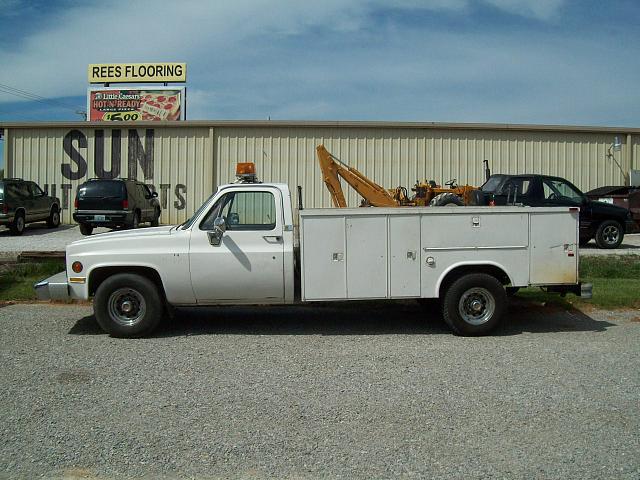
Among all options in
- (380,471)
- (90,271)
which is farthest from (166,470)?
(90,271)

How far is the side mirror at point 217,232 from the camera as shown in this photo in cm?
772

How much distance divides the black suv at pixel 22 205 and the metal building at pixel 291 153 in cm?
186

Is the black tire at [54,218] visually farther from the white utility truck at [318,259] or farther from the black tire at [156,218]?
the white utility truck at [318,259]

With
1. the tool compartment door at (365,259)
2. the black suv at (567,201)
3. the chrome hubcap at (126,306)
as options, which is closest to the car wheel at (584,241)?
the black suv at (567,201)

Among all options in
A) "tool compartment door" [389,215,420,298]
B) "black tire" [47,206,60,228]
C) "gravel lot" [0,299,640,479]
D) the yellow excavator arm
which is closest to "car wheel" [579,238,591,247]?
the yellow excavator arm

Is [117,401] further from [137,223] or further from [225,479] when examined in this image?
[137,223]

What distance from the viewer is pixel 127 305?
798 cm

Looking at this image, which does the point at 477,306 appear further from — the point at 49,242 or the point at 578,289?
the point at 49,242

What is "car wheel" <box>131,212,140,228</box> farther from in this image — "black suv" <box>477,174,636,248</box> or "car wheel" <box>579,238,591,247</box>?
"car wheel" <box>579,238,591,247</box>

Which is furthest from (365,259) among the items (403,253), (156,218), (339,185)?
(156,218)

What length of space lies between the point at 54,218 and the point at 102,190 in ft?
12.8

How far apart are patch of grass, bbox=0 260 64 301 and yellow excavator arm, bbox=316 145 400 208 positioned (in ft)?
18.7

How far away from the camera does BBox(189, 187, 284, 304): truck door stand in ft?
25.9

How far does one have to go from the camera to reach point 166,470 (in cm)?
415
